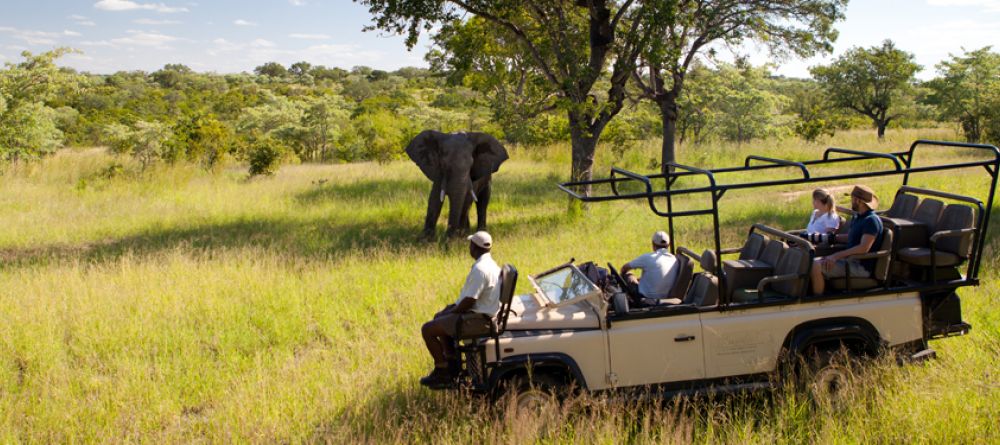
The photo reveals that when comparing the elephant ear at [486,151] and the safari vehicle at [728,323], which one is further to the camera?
the elephant ear at [486,151]

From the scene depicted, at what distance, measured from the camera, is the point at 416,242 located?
14.2 meters

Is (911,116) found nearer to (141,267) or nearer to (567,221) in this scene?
(567,221)

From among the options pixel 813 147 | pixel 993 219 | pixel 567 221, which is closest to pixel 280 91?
pixel 813 147

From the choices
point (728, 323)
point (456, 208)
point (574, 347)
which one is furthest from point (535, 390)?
point (456, 208)

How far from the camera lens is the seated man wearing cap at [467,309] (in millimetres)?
6043

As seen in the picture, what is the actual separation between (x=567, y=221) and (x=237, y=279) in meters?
7.34

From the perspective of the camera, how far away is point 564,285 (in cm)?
672

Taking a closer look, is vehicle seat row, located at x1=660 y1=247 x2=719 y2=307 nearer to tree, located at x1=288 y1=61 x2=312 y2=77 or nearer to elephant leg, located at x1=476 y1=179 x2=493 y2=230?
elephant leg, located at x1=476 y1=179 x2=493 y2=230

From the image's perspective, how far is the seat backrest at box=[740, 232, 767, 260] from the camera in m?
7.12

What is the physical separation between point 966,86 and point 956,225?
34.0 metres

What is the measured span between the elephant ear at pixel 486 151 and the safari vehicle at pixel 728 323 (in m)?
8.45

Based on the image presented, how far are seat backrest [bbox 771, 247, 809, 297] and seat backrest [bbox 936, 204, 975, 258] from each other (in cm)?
152

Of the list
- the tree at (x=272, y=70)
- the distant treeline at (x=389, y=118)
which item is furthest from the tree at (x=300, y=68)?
the distant treeline at (x=389, y=118)

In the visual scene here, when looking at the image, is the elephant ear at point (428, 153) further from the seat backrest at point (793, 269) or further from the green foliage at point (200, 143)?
the green foliage at point (200, 143)
